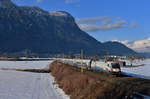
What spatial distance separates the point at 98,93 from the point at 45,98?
969cm

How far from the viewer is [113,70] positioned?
43.9 metres

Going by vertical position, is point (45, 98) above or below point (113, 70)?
below

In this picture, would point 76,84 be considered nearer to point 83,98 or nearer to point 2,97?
point 83,98

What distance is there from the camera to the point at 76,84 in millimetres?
29078

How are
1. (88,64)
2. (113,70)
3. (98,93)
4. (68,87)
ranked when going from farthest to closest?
(88,64)
(113,70)
(68,87)
(98,93)

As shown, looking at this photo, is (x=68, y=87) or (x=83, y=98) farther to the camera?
(x=68, y=87)

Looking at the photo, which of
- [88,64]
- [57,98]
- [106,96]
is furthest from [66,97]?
[88,64]

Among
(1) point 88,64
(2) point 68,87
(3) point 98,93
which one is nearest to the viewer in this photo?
(3) point 98,93

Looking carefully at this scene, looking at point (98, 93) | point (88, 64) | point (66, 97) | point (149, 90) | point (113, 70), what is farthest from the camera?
point (88, 64)

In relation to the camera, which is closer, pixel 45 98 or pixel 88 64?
pixel 45 98

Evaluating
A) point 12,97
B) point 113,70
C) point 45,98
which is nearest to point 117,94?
point 45,98

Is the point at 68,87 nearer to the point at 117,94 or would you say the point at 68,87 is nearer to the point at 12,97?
the point at 12,97

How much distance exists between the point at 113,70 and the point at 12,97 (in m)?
20.6

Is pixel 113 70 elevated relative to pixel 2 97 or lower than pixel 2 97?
elevated
